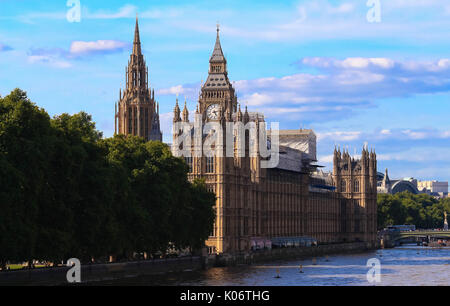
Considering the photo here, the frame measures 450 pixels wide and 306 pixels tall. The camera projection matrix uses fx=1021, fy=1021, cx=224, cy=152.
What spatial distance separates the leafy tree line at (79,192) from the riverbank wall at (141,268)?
159 centimetres

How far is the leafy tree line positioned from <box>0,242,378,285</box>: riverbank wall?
1593 millimetres

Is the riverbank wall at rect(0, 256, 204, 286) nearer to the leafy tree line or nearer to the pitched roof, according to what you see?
the leafy tree line

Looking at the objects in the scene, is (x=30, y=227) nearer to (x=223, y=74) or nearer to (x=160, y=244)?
(x=160, y=244)

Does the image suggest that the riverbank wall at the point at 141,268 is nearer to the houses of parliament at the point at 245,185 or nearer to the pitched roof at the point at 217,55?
the houses of parliament at the point at 245,185

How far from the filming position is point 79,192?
86.6m

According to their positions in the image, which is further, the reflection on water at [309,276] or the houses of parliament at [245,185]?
the houses of parliament at [245,185]

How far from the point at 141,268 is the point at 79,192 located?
643 inches

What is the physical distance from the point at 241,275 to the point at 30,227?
1460 inches

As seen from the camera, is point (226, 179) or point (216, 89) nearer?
point (226, 179)

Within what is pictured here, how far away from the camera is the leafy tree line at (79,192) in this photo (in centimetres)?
7594

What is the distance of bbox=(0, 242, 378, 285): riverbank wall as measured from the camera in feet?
263

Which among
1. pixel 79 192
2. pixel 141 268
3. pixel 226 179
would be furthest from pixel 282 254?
pixel 79 192

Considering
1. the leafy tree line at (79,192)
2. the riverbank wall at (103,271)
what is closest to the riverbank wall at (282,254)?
the riverbank wall at (103,271)

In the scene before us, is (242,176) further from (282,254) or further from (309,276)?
(309,276)
